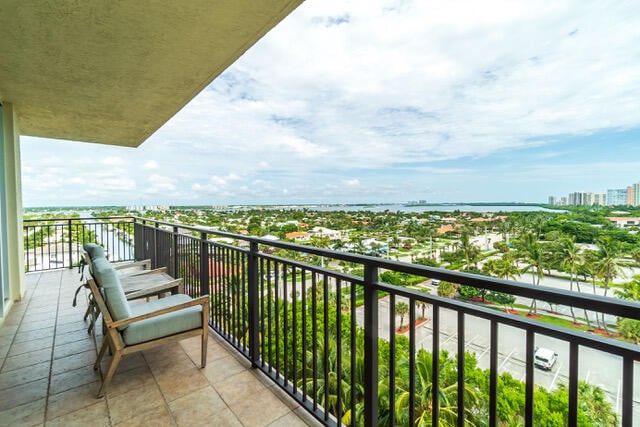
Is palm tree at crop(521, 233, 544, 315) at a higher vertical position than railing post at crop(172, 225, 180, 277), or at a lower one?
lower

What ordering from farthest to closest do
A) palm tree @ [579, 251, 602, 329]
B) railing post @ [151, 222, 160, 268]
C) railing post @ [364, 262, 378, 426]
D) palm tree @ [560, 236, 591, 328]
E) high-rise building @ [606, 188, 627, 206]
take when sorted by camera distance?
1. palm tree @ [579, 251, 602, 329]
2. palm tree @ [560, 236, 591, 328]
3. high-rise building @ [606, 188, 627, 206]
4. railing post @ [151, 222, 160, 268]
5. railing post @ [364, 262, 378, 426]

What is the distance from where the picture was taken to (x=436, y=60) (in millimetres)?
15000

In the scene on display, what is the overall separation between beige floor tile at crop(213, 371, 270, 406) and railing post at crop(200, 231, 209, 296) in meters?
1.16

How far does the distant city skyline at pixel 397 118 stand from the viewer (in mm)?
9766

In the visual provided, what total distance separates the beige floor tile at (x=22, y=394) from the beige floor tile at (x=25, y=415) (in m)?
0.06

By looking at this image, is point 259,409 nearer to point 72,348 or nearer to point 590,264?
point 72,348

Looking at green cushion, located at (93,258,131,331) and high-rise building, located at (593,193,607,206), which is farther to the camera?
high-rise building, located at (593,193,607,206)

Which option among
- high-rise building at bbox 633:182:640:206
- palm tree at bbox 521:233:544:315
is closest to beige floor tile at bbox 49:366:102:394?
high-rise building at bbox 633:182:640:206

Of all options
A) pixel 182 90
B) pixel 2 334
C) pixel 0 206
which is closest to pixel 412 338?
pixel 182 90

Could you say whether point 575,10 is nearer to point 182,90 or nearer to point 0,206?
point 182,90

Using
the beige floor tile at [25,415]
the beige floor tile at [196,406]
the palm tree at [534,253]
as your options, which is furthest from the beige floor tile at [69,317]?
the palm tree at [534,253]

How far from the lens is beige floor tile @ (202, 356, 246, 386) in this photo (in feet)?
7.51

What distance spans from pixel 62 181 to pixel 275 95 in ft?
45.9

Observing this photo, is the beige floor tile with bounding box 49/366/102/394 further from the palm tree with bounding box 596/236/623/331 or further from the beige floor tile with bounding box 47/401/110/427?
the palm tree with bounding box 596/236/623/331
